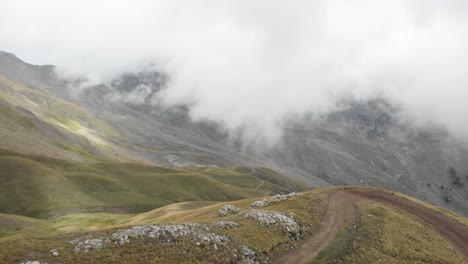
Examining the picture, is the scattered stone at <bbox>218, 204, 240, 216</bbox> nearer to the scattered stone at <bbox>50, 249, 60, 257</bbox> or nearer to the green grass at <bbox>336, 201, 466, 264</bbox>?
the green grass at <bbox>336, 201, 466, 264</bbox>

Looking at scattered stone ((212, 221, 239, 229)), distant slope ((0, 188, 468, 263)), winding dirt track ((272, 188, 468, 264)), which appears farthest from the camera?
scattered stone ((212, 221, 239, 229))

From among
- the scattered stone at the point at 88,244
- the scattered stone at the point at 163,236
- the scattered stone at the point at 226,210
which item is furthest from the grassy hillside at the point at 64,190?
the scattered stone at the point at 88,244

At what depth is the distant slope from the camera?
112 ft

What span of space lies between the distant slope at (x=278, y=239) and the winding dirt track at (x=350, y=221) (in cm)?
24

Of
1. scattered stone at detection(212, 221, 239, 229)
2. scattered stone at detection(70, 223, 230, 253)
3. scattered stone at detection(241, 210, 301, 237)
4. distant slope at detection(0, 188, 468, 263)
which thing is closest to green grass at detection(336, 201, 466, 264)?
distant slope at detection(0, 188, 468, 263)

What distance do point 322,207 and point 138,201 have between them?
110m

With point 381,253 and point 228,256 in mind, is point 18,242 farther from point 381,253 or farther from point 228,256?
point 381,253

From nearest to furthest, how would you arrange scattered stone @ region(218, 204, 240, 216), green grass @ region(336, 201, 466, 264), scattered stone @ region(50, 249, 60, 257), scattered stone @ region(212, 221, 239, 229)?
scattered stone @ region(50, 249, 60, 257) → scattered stone @ region(212, 221, 239, 229) → green grass @ region(336, 201, 466, 264) → scattered stone @ region(218, 204, 240, 216)

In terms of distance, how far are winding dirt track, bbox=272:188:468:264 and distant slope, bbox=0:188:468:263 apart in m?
0.24

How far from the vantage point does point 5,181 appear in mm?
136875

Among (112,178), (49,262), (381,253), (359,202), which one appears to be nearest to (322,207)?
(359,202)

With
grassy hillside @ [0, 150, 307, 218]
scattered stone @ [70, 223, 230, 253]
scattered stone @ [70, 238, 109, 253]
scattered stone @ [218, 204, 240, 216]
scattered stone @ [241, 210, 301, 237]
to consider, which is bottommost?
grassy hillside @ [0, 150, 307, 218]

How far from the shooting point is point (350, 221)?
59.4 m

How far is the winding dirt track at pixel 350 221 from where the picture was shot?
45.2 metres
